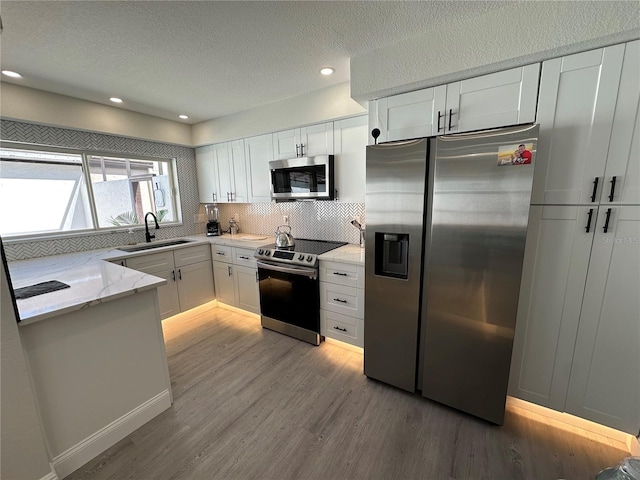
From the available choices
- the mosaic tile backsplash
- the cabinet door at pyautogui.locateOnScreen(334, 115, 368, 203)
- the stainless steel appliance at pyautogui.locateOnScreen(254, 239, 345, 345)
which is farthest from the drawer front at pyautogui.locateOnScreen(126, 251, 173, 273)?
the cabinet door at pyautogui.locateOnScreen(334, 115, 368, 203)

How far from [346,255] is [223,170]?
222 centimetres

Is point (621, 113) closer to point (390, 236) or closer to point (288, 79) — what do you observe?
point (390, 236)

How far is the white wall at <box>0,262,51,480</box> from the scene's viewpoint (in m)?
1.21

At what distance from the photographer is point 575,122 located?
1463 mm

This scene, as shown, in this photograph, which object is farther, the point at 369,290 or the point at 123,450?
the point at 369,290

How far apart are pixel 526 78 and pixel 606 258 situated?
44.1 inches

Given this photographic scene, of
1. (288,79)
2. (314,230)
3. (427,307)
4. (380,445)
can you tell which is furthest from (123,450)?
(288,79)

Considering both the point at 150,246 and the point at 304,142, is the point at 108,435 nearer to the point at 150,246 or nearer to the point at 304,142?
the point at 150,246

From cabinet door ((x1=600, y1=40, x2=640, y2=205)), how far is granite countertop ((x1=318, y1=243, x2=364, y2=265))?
159cm

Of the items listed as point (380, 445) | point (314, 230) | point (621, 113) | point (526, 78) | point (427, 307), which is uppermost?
point (526, 78)

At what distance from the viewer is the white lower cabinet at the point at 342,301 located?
7.81 feet

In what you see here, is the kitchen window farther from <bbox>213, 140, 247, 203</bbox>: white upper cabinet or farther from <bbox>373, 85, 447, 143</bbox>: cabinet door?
<bbox>373, 85, 447, 143</bbox>: cabinet door

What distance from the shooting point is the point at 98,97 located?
263 cm

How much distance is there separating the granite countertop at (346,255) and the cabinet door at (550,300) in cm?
117
